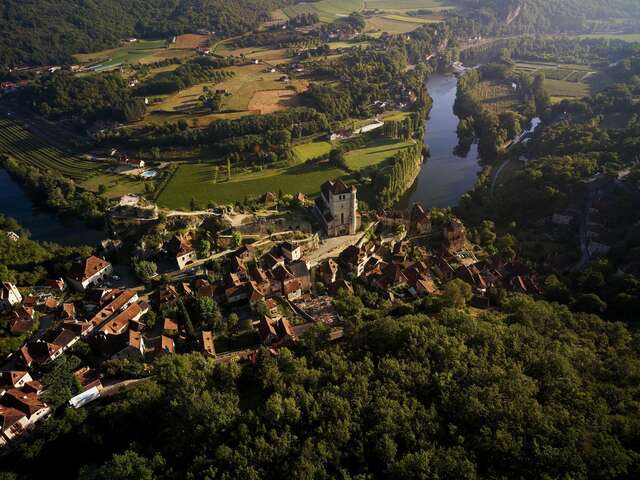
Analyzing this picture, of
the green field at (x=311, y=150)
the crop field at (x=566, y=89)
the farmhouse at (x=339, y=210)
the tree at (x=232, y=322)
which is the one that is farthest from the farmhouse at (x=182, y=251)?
the crop field at (x=566, y=89)

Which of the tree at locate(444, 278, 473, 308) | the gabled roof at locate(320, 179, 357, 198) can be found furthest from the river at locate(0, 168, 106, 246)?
the tree at locate(444, 278, 473, 308)

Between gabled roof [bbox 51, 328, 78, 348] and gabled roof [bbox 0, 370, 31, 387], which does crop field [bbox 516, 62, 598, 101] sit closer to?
gabled roof [bbox 51, 328, 78, 348]

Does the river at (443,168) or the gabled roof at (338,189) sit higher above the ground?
the gabled roof at (338,189)

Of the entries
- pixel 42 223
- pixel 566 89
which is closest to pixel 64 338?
pixel 42 223

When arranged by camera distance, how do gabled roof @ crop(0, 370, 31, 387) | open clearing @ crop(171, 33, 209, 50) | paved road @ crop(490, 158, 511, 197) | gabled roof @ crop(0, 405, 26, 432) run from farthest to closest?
open clearing @ crop(171, 33, 209, 50) < paved road @ crop(490, 158, 511, 197) < gabled roof @ crop(0, 370, 31, 387) < gabled roof @ crop(0, 405, 26, 432)

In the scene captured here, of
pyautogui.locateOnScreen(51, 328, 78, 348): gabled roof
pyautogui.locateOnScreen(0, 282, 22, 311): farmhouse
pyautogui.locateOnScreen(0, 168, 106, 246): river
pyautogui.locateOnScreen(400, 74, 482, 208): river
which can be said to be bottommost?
pyautogui.locateOnScreen(400, 74, 482, 208): river

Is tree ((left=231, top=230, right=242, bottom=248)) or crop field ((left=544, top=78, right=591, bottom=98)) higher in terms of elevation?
crop field ((left=544, top=78, right=591, bottom=98))

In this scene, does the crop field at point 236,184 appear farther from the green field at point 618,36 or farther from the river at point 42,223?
the green field at point 618,36
